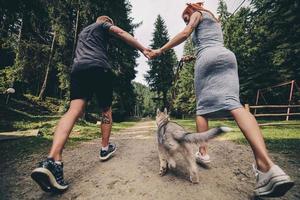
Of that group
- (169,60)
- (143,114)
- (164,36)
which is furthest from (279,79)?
(143,114)

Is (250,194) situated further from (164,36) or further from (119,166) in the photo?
(164,36)

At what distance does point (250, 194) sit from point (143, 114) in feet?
382

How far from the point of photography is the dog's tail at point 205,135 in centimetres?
231

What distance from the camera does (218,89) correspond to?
2723 mm

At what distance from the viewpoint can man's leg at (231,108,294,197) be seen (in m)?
2.02

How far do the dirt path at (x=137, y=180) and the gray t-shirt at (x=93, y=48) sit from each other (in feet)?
5.09

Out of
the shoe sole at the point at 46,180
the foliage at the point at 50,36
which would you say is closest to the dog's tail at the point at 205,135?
the shoe sole at the point at 46,180

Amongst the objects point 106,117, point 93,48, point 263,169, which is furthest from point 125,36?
point 263,169

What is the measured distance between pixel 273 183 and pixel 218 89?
1160mm

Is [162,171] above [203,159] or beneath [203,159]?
beneath

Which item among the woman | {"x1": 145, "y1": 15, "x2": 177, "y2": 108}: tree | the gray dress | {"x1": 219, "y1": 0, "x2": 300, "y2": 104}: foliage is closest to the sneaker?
the woman

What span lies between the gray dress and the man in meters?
1.00

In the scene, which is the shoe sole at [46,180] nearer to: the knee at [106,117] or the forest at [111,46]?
the knee at [106,117]

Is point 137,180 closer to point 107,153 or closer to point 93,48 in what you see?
point 107,153
